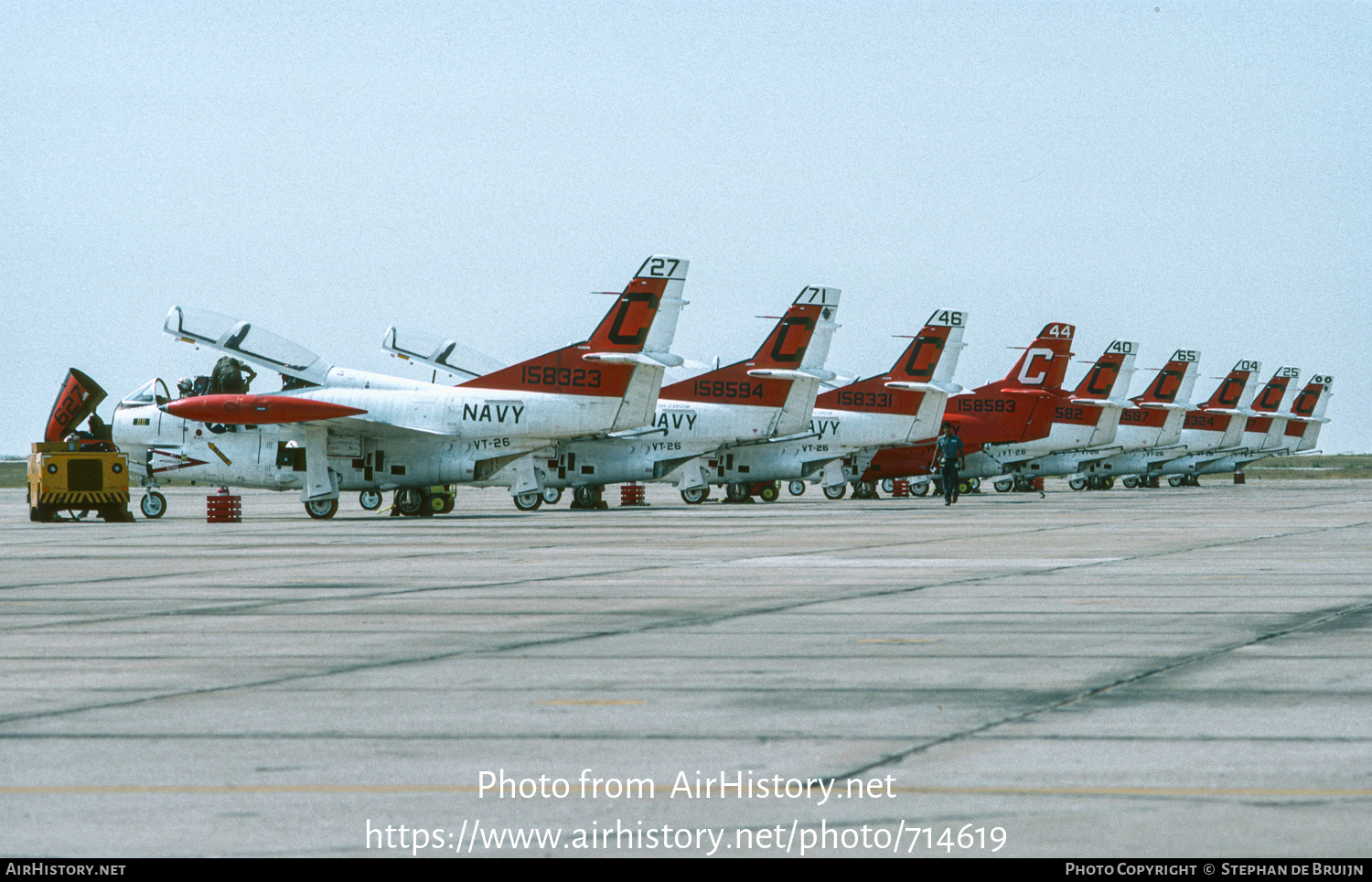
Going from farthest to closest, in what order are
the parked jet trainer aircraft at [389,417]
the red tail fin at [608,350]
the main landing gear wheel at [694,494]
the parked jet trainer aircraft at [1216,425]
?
the parked jet trainer aircraft at [1216,425] → the main landing gear wheel at [694,494] → the red tail fin at [608,350] → the parked jet trainer aircraft at [389,417]

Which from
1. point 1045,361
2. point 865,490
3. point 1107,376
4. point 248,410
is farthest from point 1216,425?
point 248,410

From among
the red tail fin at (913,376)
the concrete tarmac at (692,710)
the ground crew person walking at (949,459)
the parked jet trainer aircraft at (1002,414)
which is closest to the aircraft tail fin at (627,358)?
the ground crew person walking at (949,459)

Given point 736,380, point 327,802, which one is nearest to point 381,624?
point 327,802

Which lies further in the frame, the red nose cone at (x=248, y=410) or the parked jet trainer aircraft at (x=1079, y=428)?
the parked jet trainer aircraft at (x=1079, y=428)

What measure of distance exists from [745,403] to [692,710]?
114ft

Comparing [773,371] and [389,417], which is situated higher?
[773,371]

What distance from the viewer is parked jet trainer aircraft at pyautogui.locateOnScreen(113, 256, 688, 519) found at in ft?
109

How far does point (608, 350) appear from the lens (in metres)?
35.1

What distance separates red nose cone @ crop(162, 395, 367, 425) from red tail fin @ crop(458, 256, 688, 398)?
4.05 metres

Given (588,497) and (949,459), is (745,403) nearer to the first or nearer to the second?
(588,497)

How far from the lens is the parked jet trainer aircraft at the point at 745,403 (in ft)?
135

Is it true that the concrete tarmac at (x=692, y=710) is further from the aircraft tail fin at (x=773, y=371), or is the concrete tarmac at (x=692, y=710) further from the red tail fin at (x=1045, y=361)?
the red tail fin at (x=1045, y=361)

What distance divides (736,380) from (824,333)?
325 cm

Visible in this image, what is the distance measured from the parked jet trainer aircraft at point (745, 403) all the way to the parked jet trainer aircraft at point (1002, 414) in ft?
24.4
